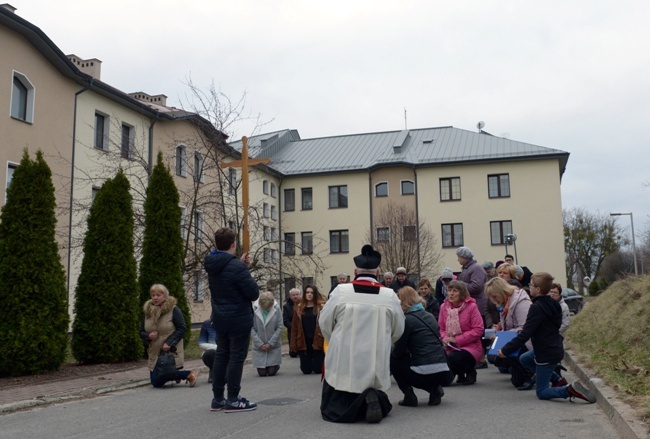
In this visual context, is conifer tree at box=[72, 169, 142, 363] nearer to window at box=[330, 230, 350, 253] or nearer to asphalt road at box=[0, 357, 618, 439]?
asphalt road at box=[0, 357, 618, 439]

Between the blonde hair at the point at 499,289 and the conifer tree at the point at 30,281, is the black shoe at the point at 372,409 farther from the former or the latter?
the conifer tree at the point at 30,281

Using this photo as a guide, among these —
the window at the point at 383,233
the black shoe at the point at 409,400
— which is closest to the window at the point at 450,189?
the window at the point at 383,233

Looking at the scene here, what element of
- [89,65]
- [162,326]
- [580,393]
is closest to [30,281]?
[162,326]

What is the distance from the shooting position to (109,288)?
14.5m

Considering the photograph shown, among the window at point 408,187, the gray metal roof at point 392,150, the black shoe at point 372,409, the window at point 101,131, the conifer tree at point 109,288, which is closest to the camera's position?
the black shoe at point 372,409

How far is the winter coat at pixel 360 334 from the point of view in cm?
709

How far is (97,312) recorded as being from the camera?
14.2 metres

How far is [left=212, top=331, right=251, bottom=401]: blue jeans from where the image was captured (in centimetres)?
780

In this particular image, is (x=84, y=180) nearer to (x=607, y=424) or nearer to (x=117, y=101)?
(x=117, y=101)

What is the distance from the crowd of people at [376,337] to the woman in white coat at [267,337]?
2.21m

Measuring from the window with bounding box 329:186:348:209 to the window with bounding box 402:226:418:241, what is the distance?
603 cm

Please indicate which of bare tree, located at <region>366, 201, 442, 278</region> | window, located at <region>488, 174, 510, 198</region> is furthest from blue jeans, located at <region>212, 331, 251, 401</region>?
window, located at <region>488, 174, 510, 198</region>

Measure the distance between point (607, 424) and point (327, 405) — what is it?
2.93 m

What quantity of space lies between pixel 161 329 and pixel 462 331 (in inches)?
193
